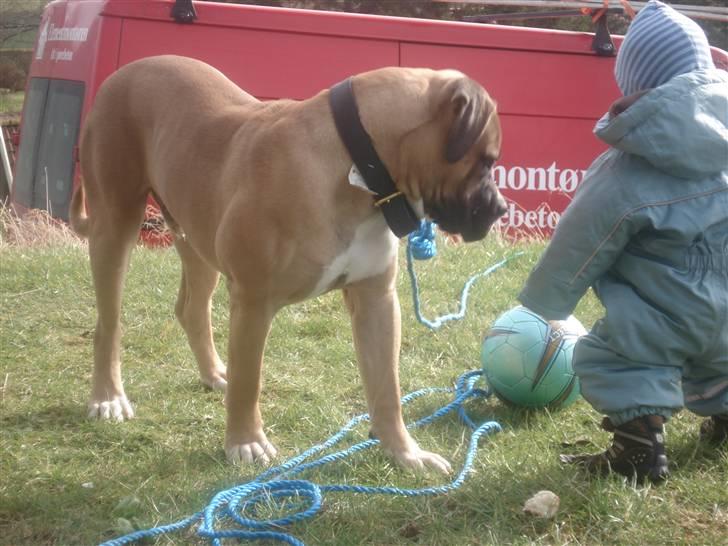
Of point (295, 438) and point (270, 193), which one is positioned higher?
point (270, 193)

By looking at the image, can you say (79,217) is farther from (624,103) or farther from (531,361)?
(624,103)

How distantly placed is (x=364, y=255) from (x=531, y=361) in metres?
0.99

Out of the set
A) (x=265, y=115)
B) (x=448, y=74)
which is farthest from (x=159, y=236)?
(x=448, y=74)

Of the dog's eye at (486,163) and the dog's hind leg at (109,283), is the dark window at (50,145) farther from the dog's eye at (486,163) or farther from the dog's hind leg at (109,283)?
the dog's eye at (486,163)

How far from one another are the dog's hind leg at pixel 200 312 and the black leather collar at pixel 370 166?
153 cm

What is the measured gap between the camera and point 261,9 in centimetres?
979

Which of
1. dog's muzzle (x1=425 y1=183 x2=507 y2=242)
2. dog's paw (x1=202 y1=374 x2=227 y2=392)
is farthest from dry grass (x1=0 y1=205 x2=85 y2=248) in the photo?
dog's muzzle (x1=425 y1=183 x2=507 y2=242)

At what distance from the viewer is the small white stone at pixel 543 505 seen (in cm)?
323

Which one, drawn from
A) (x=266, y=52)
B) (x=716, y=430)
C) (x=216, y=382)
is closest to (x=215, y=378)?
(x=216, y=382)

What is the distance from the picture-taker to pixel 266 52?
998cm

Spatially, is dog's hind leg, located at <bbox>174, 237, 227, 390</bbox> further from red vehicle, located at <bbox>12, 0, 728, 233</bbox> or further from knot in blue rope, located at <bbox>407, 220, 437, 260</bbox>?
red vehicle, located at <bbox>12, 0, 728, 233</bbox>

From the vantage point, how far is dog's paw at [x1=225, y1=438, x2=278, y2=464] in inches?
153

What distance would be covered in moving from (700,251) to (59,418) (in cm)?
Answer: 279

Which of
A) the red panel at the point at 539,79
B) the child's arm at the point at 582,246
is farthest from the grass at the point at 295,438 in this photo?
the red panel at the point at 539,79
